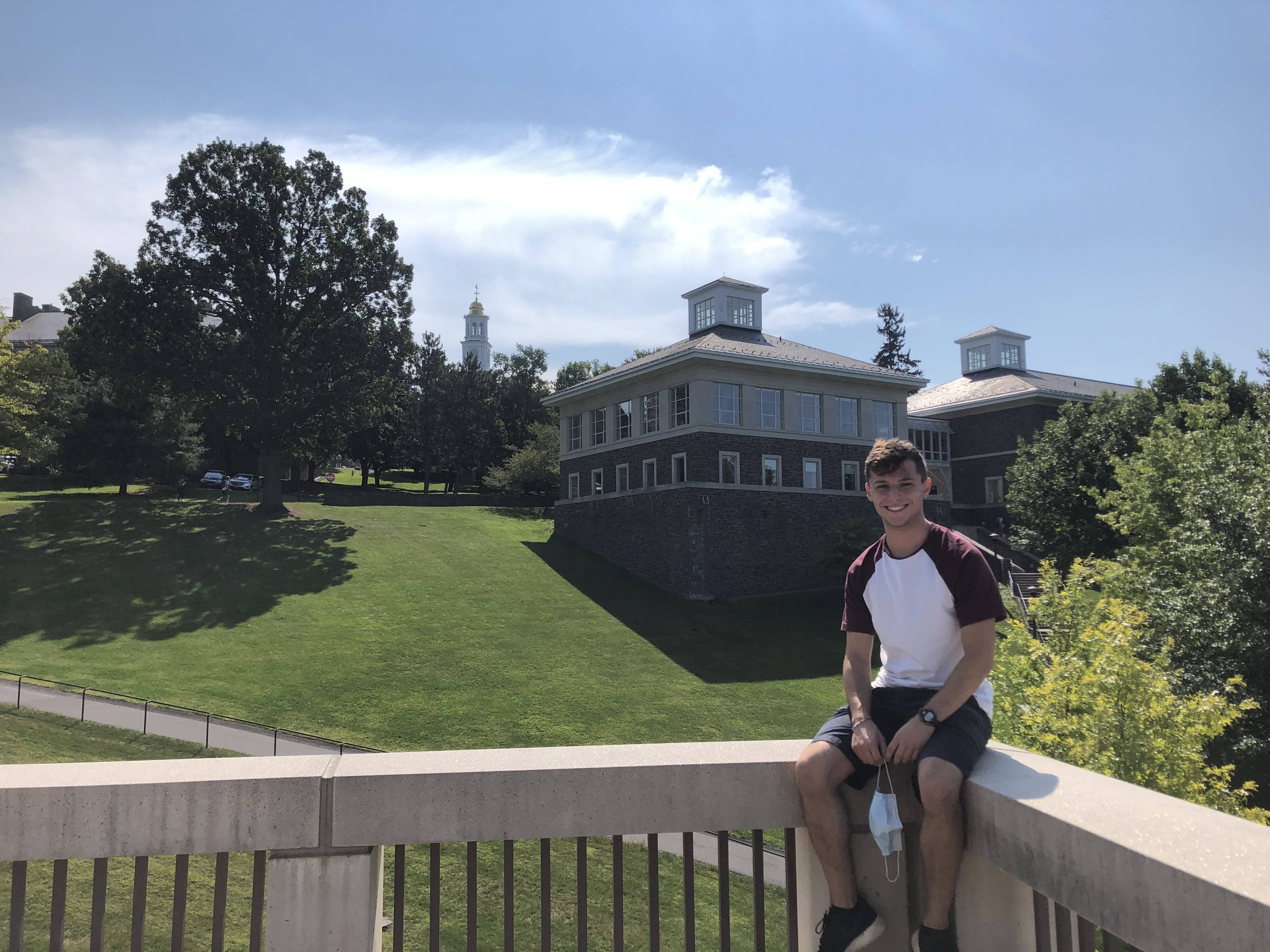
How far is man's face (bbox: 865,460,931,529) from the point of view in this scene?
12.0 ft

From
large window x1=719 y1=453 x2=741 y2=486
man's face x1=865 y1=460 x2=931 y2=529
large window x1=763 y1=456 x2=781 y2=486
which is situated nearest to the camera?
man's face x1=865 y1=460 x2=931 y2=529

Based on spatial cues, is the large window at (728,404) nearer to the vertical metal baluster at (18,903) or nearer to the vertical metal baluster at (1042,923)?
the vertical metal baluster at (1042,923)

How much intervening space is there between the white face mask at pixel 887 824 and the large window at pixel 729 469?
34.1 m

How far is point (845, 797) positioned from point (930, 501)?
43653 millimetres

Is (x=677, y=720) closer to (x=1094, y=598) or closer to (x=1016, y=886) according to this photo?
(x=1016, y=886)

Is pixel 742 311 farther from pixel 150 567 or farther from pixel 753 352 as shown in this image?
pixel 150 567

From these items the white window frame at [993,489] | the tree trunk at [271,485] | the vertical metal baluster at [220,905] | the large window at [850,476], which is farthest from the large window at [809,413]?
the vertical metal baluster at [220,905]

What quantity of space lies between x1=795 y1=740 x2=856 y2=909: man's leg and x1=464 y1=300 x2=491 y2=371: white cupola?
394 ft

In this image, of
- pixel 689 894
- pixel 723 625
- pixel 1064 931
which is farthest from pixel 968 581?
pixel 723 625

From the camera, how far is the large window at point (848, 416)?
134 feet

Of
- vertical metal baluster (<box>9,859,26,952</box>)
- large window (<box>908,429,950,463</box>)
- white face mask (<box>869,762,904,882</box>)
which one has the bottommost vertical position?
vertical metal baluster (<box>9,859,26,952</box>)

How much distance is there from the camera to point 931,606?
139 inches

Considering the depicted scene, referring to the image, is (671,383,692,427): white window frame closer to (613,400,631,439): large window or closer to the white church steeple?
(613,400,631,439): large window

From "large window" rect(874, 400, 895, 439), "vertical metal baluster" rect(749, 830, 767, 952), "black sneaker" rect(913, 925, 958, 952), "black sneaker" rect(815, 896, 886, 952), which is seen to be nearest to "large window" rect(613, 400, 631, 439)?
"large window" rect(874, 400, 895, 439)
